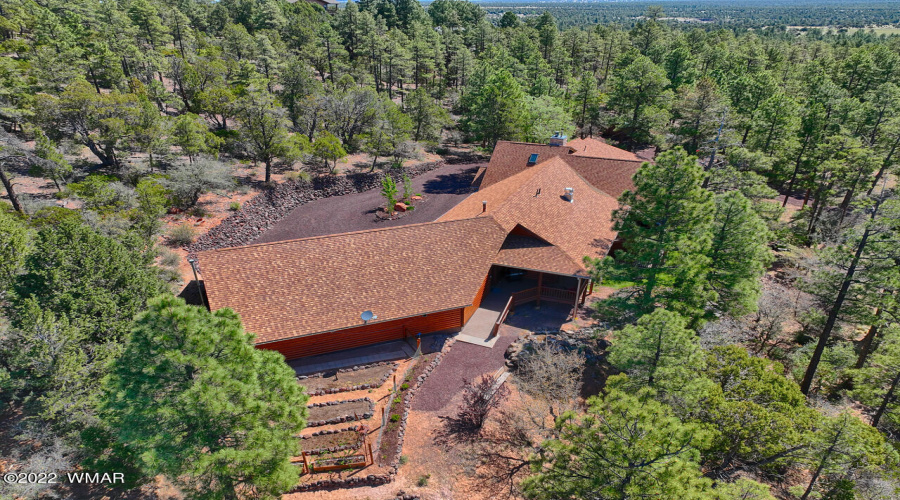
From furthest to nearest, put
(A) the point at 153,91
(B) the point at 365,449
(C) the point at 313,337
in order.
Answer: (A) the point at 153,91 < (C) the point at 313,337 < (B) the point at 365,449

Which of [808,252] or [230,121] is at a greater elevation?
[230,121]

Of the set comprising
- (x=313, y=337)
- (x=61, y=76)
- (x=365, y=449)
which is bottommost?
(x=365, y=449)

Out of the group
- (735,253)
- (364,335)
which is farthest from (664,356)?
(364,335)

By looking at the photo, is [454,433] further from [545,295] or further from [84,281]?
[84,281]

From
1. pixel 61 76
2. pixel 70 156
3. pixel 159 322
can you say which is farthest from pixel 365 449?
pixel 61 76

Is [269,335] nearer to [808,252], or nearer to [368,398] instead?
[368,398]

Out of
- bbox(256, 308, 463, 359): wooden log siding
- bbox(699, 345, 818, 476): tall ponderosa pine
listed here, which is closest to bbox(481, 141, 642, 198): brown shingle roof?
bbox(256, 308, 463, 359): wooden log siding
